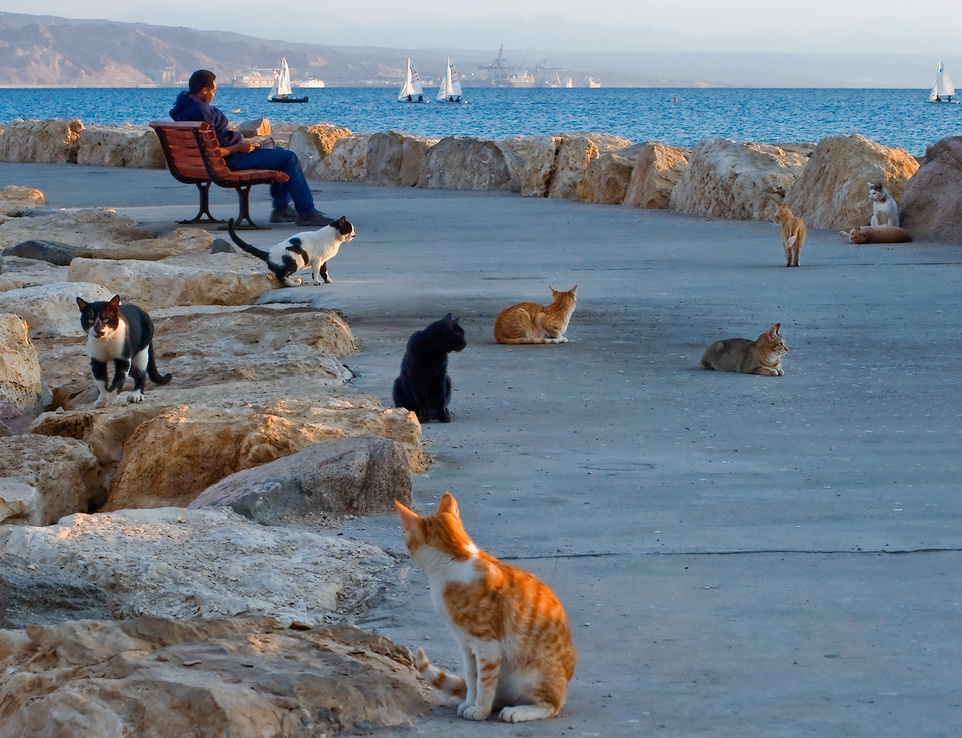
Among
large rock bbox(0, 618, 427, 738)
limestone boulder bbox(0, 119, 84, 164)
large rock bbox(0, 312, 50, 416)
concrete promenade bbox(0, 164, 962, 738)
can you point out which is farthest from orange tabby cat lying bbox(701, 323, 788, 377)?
limestone boulder bbox(0, 119, 84, 164)

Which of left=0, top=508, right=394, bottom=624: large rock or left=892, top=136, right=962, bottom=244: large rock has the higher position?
left=892, top=136, right=962, bottom=244: large rock

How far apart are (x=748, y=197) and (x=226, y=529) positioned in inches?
511

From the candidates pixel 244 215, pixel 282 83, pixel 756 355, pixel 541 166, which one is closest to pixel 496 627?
pixel 756 355

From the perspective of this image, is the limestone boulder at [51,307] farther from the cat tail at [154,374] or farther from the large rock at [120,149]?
the large rock at [120,149]

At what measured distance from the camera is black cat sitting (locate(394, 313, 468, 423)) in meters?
5.91

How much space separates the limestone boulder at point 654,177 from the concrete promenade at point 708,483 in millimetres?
6064

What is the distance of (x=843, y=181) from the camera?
14.7 meters

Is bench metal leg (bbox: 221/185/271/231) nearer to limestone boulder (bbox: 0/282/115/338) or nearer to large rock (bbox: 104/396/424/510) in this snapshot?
limestone boulder (bbox: 0/282/115/338)

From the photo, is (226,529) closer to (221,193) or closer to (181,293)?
(181,293)

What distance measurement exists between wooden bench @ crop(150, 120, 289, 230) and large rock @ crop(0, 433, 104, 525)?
29.2 ft

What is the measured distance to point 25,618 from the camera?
126 inches

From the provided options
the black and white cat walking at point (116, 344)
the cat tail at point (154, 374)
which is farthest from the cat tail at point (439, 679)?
the cat tail at point (154, 374)

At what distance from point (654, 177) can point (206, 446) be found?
13.2m

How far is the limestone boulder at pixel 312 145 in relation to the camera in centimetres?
2359
